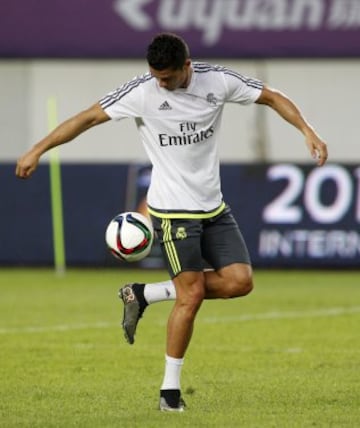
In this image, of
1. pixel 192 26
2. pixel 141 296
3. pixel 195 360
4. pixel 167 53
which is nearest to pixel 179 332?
pixel 141 296

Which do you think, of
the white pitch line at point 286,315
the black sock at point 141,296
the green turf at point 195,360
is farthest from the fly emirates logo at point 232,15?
the black sock at point 141,296

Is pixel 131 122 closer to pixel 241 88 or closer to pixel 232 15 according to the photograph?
pixel 232 15

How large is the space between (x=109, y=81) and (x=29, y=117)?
1556 millimetres

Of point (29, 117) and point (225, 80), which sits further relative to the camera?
point (29, 117)

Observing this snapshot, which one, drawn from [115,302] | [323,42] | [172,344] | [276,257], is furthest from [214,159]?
[323,42]

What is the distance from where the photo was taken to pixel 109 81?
2648 cm

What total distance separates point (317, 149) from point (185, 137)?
0.85m

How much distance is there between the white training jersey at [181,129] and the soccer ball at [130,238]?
0.26 m

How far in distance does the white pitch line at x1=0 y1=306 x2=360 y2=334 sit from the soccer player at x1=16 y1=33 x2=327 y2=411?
5032 millimetres

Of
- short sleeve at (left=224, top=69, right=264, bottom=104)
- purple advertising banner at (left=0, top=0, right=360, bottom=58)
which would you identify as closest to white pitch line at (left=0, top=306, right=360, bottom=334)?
short sleeve at (left=224, top=69, right=264, bottom=104)

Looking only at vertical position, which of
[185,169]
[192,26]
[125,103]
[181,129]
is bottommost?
[185,169]

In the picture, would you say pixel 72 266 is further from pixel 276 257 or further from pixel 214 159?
pixel 214 159

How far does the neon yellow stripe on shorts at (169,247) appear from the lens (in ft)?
31.4

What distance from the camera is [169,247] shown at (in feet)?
31.6
